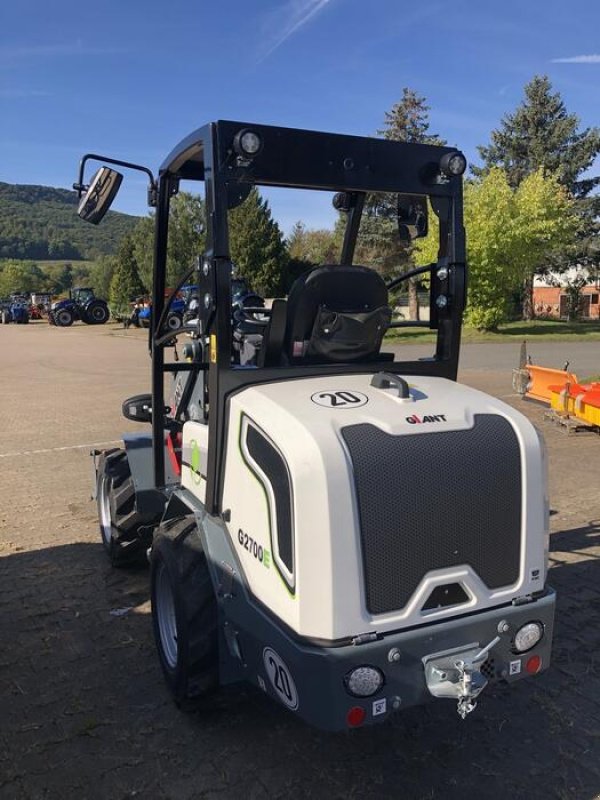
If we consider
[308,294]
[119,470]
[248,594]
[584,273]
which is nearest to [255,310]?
[308,294]

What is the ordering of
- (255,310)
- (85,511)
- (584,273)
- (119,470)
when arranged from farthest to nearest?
(584,273) < (85,511) < (119,470) < (255,310)

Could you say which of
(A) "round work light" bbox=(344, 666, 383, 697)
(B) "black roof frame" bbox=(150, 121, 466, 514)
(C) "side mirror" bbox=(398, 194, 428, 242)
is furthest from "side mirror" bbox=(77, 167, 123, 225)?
(A) "round work light" bbox=(344, 666, 383, 697)

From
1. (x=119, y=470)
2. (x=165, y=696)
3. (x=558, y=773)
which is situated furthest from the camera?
(x=119, y=470)

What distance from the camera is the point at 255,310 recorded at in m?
4.43

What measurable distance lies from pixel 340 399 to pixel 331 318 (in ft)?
1.68

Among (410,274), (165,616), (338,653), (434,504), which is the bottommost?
(165,616)

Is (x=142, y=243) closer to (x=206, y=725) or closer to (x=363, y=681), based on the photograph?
(x=206, y=725)

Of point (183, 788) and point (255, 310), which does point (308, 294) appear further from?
point (183, 788)

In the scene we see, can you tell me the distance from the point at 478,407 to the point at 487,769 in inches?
59.9

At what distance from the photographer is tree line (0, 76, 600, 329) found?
21.2 metres

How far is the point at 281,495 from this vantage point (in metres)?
2.55

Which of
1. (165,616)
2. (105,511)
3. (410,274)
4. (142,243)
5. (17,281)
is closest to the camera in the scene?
(165,616)

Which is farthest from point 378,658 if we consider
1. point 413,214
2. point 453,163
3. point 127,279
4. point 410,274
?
point 127,279

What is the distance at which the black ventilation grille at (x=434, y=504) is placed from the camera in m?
2.53
